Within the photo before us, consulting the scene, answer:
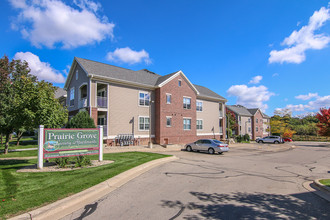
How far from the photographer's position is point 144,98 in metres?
24.7

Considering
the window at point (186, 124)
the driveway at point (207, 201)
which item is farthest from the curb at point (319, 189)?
the window at point (186, 124)

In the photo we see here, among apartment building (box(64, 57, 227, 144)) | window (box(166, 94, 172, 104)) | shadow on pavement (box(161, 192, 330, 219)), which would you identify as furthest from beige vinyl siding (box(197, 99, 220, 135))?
shadow on pavement (box(161, 192, 330, 219))

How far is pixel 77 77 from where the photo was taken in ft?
77.4

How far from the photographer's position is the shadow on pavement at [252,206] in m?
4.79

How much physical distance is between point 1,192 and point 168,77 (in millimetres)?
22627

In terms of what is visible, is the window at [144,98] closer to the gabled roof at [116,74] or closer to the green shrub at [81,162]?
the gabled roof at [116,74]

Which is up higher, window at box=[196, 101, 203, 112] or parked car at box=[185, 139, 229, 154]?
window at box=[196, 101, 203, 112]

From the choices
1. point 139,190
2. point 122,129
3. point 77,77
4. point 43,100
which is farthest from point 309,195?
point 77,77

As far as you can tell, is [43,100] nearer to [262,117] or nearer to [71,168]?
[71,168]

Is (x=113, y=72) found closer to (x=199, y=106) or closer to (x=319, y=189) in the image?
(x=199, y=106)

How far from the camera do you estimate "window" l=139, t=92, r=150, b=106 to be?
24297mm

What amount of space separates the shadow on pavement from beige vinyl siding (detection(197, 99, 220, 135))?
1002 inches

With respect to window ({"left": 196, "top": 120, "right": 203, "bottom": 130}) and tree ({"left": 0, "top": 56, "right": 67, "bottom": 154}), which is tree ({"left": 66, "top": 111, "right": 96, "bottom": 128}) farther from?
window ({"left": 196, "top": 120, "right": 203, "bottom": 130})

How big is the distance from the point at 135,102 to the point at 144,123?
2.87 meters
